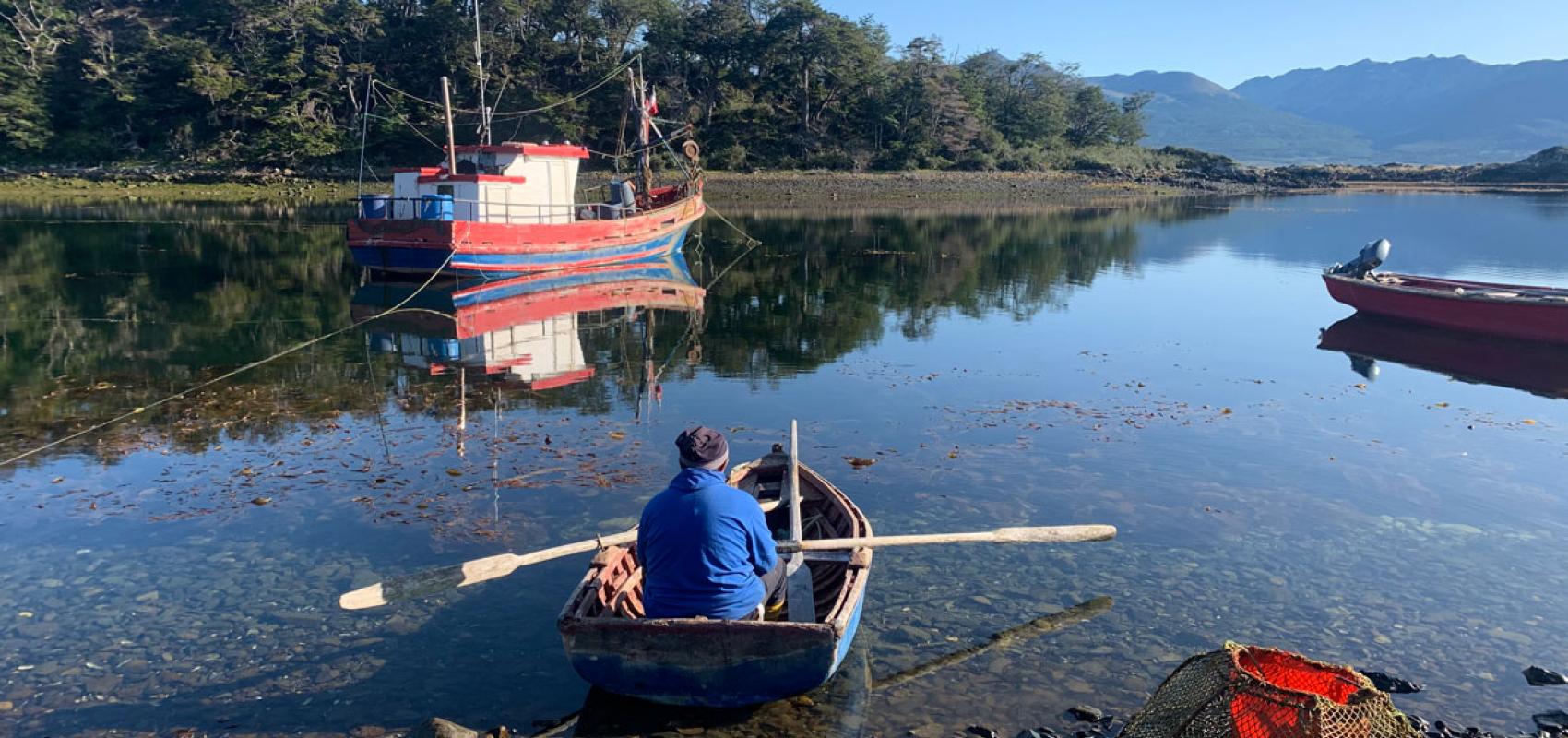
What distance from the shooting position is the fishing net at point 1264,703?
4.54m

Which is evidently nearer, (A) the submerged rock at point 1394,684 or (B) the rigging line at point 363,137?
(A) the submerged rock at point 1394,684

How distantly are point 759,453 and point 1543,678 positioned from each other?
752 cm

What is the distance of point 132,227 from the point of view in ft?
121

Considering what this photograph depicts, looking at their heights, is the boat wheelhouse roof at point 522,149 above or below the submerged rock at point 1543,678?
above

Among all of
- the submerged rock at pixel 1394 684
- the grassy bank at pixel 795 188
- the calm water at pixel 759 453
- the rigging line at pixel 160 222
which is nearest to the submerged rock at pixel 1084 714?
the calm water at pixel 759 453

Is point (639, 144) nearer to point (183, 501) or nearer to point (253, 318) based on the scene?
point (253, 318)

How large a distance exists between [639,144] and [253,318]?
16.6 metres

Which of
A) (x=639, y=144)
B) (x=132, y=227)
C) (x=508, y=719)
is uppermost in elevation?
(x=639, y=144)

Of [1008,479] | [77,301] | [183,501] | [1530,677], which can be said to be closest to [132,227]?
[77,301]

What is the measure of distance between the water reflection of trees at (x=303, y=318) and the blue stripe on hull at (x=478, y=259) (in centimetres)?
113

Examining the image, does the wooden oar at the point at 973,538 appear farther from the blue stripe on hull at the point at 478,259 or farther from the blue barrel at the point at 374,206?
the blue barrel at the point at 374,206

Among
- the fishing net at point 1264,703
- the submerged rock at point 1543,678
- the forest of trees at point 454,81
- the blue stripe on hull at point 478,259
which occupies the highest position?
the forest of trees at point 454,81

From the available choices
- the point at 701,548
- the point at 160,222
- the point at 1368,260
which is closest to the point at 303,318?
the point at 701,548

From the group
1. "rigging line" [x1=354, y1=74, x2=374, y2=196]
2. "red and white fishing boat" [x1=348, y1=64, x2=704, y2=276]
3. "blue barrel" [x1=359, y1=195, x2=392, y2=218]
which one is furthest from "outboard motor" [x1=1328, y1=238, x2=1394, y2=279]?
"rigging line" [x1=354, y1=74, x2=374, y2=196]
